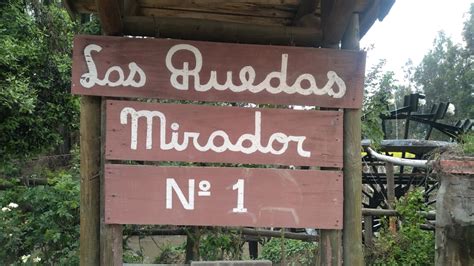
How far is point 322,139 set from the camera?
258 centimetres

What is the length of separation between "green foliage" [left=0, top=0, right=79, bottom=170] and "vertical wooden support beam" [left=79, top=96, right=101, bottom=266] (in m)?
2.34

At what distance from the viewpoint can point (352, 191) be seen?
103 inches

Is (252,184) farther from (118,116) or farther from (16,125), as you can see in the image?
(16,125)

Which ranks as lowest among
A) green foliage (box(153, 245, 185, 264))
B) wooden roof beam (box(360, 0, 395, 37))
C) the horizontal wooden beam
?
green foliage (box(153, 245, 185, 264))

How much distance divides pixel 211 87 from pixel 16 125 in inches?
132

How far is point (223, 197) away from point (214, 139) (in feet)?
1.11

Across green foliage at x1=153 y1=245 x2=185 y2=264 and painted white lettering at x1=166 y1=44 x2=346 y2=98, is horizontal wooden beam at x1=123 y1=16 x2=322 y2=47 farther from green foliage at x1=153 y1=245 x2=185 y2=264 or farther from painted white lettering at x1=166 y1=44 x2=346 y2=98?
green foliage at x1=153 y1=245 x2=185 y2=264

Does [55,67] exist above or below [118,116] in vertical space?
above

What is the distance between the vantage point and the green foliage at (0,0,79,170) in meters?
4.59

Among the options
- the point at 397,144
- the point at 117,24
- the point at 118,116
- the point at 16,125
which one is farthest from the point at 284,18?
the point at 397,144

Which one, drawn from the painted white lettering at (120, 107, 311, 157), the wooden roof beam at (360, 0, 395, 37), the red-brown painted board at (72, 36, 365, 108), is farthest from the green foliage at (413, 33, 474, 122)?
the painted white lettering at (120, 107, 311, 157)

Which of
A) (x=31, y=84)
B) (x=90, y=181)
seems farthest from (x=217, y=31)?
(x=31, y=84)

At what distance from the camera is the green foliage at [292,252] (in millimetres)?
4797

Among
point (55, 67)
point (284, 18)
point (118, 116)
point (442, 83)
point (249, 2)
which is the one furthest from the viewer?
point (442, 83)
